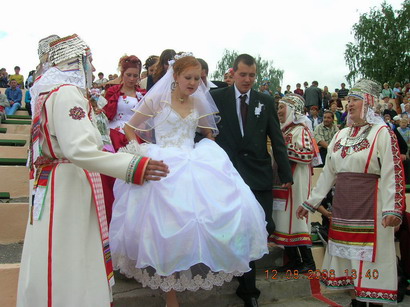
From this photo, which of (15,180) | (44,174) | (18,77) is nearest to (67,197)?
(44,174)

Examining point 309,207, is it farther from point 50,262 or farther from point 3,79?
point 3,79

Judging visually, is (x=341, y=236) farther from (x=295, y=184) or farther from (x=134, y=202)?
(x=134, y=202)

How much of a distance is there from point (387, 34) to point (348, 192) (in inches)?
1570

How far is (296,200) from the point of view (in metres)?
4.45

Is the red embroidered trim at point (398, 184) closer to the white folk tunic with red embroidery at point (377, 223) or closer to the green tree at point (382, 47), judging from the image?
the white folk tunic with red embroidery at point (377, 223)

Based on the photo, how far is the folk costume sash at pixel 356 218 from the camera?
3.54m

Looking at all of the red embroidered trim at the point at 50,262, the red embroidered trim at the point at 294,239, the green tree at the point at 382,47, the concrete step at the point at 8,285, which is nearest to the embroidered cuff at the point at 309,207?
the red embroidered trim at the point at 294,239

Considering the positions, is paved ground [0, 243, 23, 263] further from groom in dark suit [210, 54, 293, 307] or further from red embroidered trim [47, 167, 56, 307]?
groom in dark suit [210, 54, 293, 307]

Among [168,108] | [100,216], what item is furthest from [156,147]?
[100,216]

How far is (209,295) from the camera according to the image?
12.6 feet

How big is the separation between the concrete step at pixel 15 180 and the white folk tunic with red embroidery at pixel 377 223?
4268 millimetres

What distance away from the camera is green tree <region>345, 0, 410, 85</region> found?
1500 inches

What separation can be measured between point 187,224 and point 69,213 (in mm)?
825
